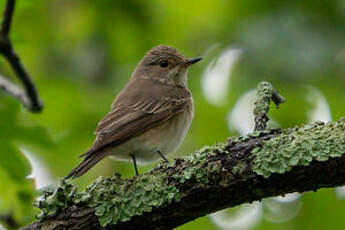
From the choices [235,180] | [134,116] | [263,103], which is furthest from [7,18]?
[235,180]

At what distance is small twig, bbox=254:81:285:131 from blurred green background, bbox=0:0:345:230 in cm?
182

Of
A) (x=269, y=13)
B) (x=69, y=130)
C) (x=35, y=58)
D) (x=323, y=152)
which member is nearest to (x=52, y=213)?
(x=323, y=152)

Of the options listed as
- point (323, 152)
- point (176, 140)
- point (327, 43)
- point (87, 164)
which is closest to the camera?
point (323, 152)

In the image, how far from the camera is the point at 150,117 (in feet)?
20.1

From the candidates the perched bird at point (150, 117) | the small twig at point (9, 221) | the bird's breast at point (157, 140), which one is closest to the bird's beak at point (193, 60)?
the perched bird at point (150, 117)

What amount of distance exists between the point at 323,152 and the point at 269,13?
4.21 metres

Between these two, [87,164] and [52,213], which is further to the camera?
[87,164]

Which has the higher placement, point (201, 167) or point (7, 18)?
point (7, 18)

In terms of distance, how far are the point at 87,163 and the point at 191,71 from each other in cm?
385

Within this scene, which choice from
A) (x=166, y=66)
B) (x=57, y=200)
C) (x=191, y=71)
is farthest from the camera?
(x=191, y=71)

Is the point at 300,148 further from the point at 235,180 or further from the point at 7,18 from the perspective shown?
the point at 7,18

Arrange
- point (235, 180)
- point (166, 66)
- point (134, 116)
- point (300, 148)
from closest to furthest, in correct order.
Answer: point (300, 148) → point (235, 180) → point (134, 116) → point (166, 66)

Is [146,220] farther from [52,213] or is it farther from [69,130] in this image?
[69,130]

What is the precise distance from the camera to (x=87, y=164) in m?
4.98
